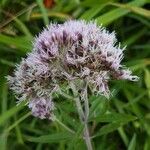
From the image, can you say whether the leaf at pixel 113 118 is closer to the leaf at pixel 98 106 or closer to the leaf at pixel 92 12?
the leaf at pixel 98 106

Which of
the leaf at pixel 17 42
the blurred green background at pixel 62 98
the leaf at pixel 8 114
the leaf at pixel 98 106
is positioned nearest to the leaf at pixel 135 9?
the blurred green background at pixel 62 98

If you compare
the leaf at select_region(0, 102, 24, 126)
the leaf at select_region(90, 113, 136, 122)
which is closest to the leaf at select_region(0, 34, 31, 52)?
the leaf at select_region(0, 102, 24, 126)

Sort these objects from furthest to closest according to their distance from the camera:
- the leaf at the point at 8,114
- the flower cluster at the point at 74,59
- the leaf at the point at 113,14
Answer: the leaf at the point at 113,14, the leaf at the point at 8,114, the flower cluster at the point at 74,59

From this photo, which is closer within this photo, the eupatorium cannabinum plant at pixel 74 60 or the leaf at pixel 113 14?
the eupatorium cannabinum plant at pixel 74 60

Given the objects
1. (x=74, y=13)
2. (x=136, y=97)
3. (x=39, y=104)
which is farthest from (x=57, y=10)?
(x=39, y=104)

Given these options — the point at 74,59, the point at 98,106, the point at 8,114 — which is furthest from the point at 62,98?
the point at 74,59

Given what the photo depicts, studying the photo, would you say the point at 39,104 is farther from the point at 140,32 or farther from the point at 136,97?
the point at 140,32

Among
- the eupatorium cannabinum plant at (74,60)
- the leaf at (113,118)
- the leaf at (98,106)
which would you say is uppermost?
the eupatorium cannabinum plant at (74,60)

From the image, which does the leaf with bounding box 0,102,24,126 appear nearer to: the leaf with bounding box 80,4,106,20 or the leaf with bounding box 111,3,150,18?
the leaf with bounding box 80,4,106,20
